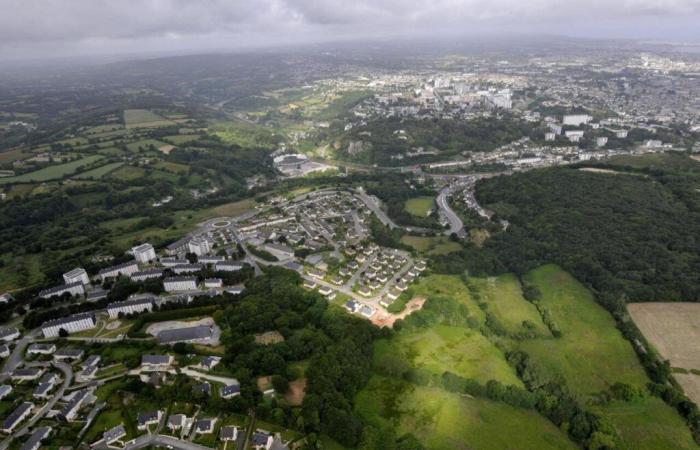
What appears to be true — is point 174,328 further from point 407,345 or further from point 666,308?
point 666,308

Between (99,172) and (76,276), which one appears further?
(99,172)

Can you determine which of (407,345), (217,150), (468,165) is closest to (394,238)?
(407,345)

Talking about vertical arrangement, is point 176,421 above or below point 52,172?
above

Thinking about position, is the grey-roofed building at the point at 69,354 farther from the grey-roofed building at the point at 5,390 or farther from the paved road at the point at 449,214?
the paved road at the point at 449,214

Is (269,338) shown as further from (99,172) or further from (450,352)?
(99,172)

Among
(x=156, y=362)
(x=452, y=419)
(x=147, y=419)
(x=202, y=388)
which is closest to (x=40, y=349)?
(x=156, y=362)

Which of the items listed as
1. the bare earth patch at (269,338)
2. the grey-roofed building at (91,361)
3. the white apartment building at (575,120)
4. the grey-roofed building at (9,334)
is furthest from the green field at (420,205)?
the white apartment building at (575,120)

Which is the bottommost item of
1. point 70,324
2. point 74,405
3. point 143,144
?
point 143,144
